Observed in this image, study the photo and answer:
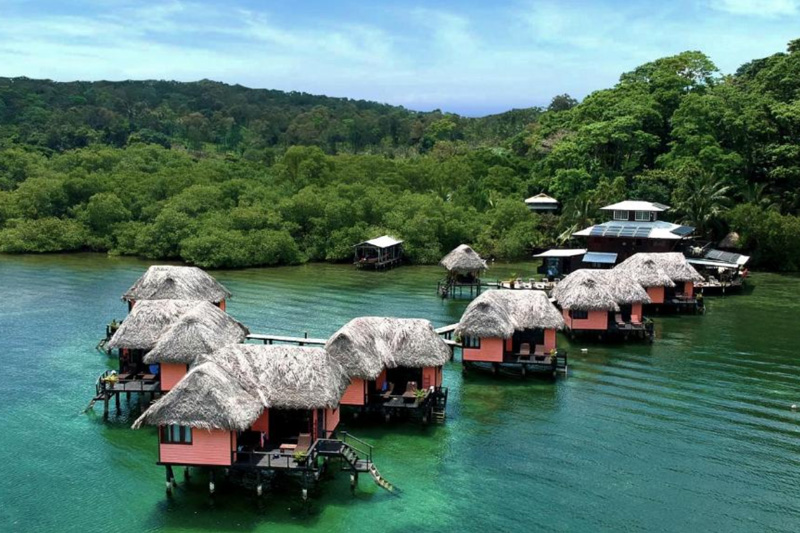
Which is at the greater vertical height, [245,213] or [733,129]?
[733,129]

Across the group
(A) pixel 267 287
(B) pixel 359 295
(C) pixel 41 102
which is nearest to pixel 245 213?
(A) pixel 267 287

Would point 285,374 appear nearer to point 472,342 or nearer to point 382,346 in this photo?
point 382,346

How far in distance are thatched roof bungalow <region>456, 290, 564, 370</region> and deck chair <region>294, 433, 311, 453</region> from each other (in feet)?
36.7

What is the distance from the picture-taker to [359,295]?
52.0m

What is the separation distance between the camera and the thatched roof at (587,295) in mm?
39531

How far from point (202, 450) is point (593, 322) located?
23.7 metres

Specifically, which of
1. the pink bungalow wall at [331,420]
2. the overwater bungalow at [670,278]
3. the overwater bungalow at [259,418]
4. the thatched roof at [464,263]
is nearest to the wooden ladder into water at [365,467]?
the overwater bungalow at [259,418]

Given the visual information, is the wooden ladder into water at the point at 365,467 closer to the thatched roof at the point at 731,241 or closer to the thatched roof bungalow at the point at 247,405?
the thatched roof bungalow at the point at 247,405

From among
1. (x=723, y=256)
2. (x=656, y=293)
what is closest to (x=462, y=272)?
(x=656, y=293)

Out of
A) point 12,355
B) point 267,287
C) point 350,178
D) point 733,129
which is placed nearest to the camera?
point 12,355

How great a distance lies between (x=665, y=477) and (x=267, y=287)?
119 ft

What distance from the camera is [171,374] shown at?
29484mm

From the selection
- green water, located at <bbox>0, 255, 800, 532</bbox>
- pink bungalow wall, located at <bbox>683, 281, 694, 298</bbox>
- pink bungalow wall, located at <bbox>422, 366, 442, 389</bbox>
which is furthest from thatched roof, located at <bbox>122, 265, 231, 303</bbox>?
pink bungalow wall, located at <bbox>683, 281, 694, 298</bbox>

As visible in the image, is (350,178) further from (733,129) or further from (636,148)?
(733,129)
